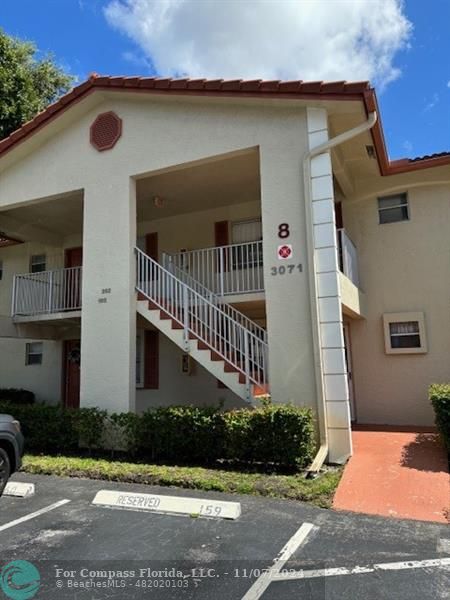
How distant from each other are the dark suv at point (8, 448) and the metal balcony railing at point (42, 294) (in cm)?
673

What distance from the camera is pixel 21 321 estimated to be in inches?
491

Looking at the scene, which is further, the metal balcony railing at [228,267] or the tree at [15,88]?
the tree at [15,88]

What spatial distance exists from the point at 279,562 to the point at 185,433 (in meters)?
4.04

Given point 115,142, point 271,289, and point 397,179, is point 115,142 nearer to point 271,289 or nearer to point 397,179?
point 271,289

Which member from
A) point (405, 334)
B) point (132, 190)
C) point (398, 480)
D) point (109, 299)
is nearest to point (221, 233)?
point (132, 190)

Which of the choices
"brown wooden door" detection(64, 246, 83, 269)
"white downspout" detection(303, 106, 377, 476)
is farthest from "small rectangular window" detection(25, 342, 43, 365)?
"white downspout" detection(303, 106, 377, 476)

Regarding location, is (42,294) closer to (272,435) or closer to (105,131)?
(105,131)

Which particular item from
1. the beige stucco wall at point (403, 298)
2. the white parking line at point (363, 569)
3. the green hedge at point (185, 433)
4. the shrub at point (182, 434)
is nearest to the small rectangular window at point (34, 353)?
the green hedge at point (185, 433)

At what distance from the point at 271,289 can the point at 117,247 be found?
359cm

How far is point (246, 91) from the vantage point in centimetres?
860

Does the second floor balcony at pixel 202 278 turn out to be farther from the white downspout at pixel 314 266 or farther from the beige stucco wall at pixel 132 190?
the white downspout at pixel 314 266

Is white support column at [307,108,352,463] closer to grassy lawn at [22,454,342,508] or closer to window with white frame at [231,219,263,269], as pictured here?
grassy lawn at [22,454,342,508]

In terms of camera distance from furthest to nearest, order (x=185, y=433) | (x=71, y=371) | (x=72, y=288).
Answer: (x=71, y=371)
(x=72, y=288)
(x=185, y=433)

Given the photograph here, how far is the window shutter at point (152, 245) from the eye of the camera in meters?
13.2
